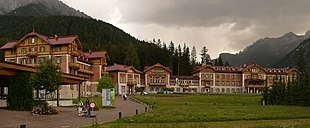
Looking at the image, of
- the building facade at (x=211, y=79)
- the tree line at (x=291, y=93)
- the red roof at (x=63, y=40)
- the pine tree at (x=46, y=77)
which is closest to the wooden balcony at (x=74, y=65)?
the red roof at (x=63, y=40)

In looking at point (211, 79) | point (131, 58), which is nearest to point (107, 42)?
point (131, 58)

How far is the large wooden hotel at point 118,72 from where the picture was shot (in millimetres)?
70875

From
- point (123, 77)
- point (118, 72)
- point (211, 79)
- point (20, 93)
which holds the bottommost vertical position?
point (211, 79)

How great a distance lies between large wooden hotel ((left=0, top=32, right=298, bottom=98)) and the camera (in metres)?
70.9

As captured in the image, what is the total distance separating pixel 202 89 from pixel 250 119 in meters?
92.3

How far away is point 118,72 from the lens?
95.9 m

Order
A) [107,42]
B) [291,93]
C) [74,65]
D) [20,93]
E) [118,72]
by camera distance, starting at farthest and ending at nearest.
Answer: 1. [107,42]
2. [118,72]
3. [74,65]
4. [291,93]
5. [20,93]

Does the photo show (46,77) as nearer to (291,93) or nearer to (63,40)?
(291,93)

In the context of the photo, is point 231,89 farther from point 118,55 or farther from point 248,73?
point 118,55

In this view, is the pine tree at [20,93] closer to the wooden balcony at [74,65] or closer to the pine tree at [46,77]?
the pine tree at [46,77]

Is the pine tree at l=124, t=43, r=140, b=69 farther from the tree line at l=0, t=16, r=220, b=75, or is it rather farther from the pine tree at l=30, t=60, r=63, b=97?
the pine tree at l=30, t=60, r=63, b=97

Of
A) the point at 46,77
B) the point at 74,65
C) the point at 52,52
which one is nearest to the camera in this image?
the point at 46,77

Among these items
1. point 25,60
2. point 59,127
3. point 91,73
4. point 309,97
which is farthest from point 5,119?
point 91,73

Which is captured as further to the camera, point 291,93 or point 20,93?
point 291,93
